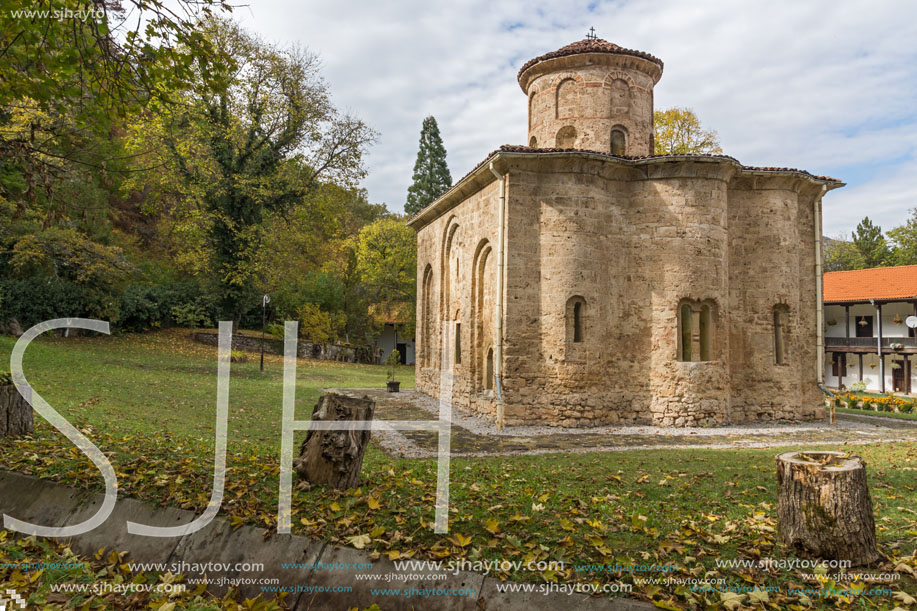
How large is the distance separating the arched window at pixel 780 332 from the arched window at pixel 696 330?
249cm

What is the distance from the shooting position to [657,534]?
14.1ft

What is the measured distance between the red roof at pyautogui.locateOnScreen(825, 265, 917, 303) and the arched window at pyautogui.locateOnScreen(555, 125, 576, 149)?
82.0ft

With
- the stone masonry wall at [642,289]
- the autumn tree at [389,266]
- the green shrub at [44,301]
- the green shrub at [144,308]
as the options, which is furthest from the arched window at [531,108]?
the autumn tree at [389,266]

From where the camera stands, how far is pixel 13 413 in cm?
650

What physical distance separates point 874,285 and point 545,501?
118 feet

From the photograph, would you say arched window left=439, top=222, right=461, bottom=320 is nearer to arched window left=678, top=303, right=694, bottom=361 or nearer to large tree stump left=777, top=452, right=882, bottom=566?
arched window left=678, top=303, right=694, bottom=361

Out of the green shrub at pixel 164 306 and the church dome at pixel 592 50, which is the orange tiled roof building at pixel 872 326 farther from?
the green shrub at pixel 164 306

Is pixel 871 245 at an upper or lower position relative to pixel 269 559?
upper

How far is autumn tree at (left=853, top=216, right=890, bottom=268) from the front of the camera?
1930 inches

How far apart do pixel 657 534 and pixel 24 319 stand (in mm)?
24862

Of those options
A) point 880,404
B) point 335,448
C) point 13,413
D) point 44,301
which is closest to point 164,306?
→ point 44,301

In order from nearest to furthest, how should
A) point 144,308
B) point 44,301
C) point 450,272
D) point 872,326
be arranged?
point 450,272 → point 44,301 → point 144,308 → point 872,326

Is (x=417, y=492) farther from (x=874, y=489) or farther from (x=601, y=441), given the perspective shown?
(x=601, y=441)

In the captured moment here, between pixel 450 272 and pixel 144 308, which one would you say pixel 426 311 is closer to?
pixel 450 272
